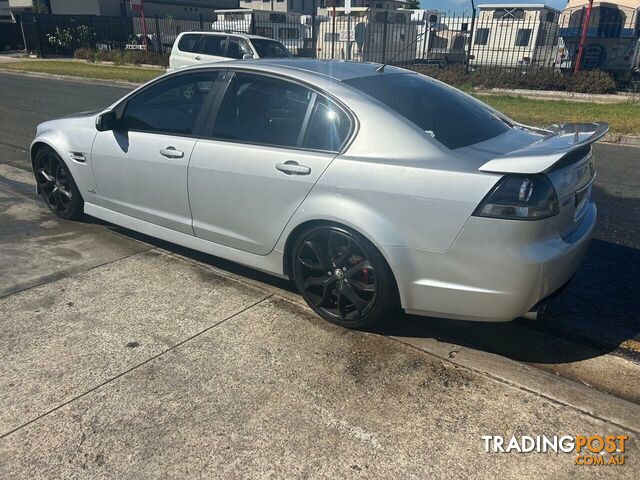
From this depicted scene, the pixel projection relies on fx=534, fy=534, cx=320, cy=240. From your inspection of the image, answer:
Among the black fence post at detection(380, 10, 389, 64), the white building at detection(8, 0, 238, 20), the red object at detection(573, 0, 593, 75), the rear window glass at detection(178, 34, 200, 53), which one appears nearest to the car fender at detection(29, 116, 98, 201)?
the rear window glass at detection(178, 34, 200, 53)

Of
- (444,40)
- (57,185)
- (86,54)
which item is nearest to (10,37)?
(86,54)

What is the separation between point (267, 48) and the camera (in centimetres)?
1386

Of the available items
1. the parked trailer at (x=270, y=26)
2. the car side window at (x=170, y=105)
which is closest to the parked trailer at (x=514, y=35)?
the parked trailer at (x=270, y=26)

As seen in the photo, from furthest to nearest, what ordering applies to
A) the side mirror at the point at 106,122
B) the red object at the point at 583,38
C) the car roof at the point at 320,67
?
the red object at the point at 583,38
the side mirror at the point at 106,122
the car roof at the point at 320,67

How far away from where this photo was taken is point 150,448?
238 cm

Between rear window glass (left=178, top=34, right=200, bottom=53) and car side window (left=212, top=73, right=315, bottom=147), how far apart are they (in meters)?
12.0

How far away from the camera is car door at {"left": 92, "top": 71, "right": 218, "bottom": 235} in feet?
12.5

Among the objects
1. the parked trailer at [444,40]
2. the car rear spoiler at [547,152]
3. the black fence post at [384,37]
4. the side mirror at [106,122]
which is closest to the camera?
the car rear spoiler at [547,152]

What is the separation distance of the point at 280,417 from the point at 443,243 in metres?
1.20

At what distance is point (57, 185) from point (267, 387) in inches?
132

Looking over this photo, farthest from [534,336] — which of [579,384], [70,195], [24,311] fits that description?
[70,195]

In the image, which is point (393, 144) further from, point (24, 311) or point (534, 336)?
point (24, 311)

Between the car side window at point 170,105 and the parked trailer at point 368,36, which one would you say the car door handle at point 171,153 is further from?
the parked trailer at point 368,36

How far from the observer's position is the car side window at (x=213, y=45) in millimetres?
13898
